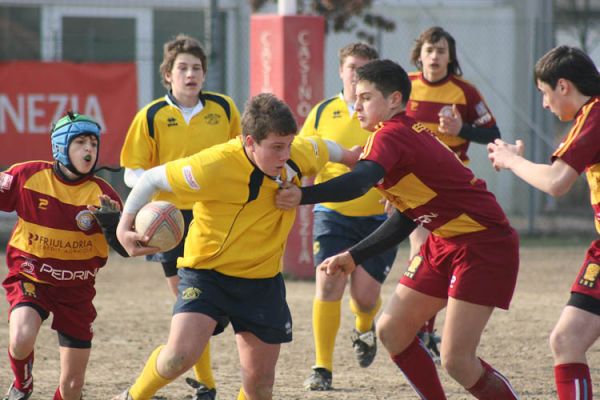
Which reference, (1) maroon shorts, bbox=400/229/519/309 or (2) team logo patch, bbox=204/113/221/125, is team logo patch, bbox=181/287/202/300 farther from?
(2) team logo patch, bbox=204/113/221/125

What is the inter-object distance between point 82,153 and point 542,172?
98.9 inches

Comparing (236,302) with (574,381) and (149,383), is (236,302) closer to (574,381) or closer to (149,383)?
(149,383)

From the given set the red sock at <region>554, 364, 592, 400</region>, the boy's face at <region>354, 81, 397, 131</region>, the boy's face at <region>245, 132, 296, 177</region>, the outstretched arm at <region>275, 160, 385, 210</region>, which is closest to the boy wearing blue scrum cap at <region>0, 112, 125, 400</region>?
the boy's face at <region>245, 132, 296, 177</region>

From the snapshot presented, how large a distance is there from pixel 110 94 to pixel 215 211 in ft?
28.0

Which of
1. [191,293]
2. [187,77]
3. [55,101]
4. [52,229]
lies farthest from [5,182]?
[55,101]

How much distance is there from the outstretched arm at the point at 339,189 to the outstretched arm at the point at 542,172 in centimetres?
58

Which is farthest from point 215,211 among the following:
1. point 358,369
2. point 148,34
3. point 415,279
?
point 148,34

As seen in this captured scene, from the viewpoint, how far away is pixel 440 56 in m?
8.30

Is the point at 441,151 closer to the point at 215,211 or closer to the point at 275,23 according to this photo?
the point at 215,211

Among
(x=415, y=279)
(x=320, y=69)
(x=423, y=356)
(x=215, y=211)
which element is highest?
(x=320, y=69)

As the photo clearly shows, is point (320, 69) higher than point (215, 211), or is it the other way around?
point (320, 69)

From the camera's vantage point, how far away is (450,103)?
8.33 metres

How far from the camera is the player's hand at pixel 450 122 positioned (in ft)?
25.0

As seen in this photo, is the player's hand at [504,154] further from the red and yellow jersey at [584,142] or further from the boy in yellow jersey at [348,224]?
the boy in yellow jersey at [348,224]
